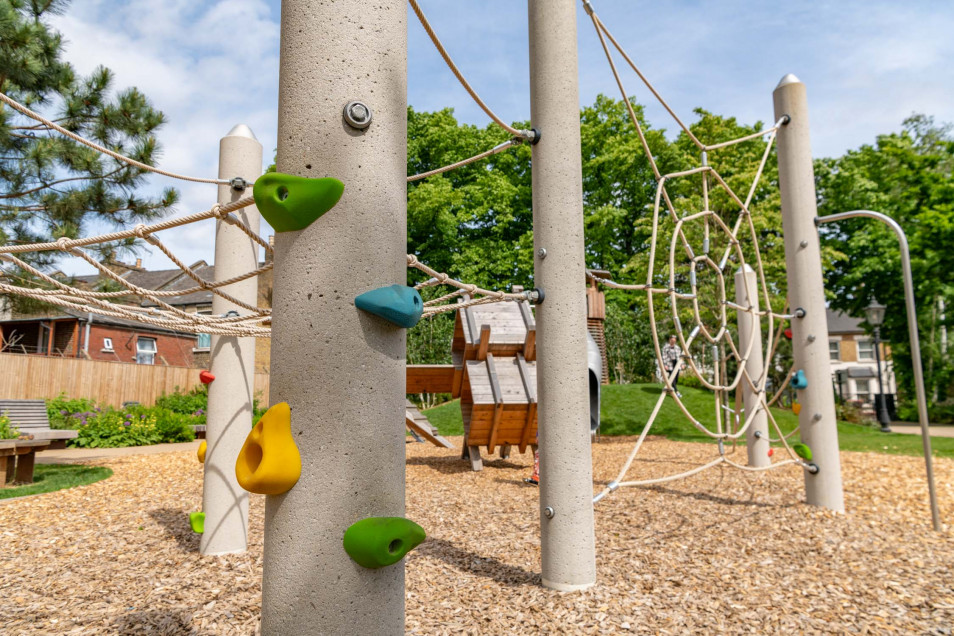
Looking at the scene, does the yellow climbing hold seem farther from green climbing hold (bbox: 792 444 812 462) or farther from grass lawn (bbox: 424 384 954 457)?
grass lawn (bbox: 424 384 954 457)

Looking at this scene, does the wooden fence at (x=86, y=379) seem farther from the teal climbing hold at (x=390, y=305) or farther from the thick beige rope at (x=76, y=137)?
the teal climbing hold at (x=390, y=305)

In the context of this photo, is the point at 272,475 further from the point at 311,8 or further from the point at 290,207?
the point at 311,8

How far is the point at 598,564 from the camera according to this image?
317 centimetres

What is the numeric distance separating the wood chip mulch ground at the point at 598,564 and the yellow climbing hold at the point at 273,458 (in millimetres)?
1537

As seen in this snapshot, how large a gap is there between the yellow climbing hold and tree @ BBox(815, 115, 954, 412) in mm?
21194

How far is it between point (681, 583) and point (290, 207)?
2.67m

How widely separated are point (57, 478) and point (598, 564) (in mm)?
6840

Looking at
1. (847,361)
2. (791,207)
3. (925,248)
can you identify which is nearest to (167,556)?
(791,207)

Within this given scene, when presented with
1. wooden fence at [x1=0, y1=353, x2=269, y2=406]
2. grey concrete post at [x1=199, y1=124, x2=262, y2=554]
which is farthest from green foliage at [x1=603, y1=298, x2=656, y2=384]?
grey concrete post at [x1=199, y1=124, x2=262, y2=554]

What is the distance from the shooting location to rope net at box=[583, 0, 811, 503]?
370 cm

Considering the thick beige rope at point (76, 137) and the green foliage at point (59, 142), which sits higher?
the green foliage at point (59, 142)

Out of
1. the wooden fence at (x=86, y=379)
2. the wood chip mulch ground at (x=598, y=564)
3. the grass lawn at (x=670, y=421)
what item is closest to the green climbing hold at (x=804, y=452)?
the wood chip mulch ground at (x=598, y=564)

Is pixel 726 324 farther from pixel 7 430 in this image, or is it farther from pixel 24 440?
pixel 7 430

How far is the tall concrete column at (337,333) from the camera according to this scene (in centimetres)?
117
